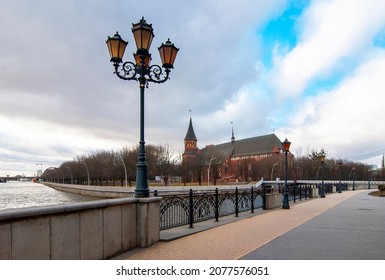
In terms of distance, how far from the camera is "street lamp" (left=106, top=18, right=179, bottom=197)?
8.25m

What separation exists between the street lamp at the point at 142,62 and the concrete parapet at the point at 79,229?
77 cm

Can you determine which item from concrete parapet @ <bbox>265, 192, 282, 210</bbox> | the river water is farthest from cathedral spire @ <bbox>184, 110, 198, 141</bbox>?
concrete parapet @ <bbox>265, 192, 282, 210</bbox>

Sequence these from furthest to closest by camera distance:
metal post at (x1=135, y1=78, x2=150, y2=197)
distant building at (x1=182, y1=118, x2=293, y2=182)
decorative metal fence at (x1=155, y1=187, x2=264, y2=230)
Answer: distant building at (x1=182, y1=118, x2=293, y2=182) → decorative metal fence at (x1=155, y1=187, x2=264, y2=230) → metal post at (x1=135, y1=78, x2=150, y2=197)

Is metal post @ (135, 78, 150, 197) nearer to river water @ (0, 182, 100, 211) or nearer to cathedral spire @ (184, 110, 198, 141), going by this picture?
river water @ (0, 182, 100, 211)

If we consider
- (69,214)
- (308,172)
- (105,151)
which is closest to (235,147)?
(308,172)

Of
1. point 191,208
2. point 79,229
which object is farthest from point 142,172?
point 191,208

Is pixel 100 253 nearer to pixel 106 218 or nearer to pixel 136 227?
pixel 106 218

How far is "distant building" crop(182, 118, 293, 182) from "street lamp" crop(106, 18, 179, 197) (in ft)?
273

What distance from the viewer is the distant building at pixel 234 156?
100m

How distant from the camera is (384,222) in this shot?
12.0 m

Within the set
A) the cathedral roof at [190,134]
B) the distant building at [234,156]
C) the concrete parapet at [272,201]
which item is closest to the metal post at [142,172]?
the concrete parapet at [272,201]

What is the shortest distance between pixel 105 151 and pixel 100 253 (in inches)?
3993

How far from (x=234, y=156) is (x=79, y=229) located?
118m

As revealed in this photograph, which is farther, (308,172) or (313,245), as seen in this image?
(308,172)
